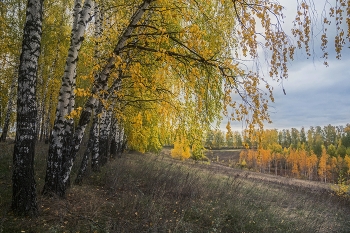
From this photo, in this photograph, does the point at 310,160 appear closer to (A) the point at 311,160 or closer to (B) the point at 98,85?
(A) the point at 311,160

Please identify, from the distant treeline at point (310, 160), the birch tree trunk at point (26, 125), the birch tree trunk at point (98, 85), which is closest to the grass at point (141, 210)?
the birch tree trunk at point (26, 125)

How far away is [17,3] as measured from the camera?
13859mm

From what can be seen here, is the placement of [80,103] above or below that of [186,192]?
above

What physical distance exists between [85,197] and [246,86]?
4875 mm

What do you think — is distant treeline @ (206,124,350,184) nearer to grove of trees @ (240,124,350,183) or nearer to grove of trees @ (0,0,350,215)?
grove of trees @ (240,124,350,183)

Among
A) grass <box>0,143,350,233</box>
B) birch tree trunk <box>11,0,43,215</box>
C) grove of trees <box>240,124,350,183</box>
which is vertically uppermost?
birch tree trunk <box>11,0,43,215</box>

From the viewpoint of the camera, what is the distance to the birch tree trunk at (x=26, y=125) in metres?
4.56

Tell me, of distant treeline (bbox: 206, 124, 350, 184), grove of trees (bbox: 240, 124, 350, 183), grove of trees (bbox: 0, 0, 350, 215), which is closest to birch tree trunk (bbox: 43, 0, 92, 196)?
grove of trees (bbox: 0, 0, 350, 215)

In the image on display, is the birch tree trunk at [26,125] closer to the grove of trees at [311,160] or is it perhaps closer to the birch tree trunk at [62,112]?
the birch tree trunk at [62,112]

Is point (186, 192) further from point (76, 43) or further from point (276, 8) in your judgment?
point (276, 8)

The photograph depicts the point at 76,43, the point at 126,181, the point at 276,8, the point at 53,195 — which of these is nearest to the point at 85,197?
the point at 53,195

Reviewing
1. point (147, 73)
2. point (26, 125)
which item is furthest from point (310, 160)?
point (26, 125)

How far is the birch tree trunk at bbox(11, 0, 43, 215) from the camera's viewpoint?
456 centimetres

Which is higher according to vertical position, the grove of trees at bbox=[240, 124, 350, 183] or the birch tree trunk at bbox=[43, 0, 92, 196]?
the birch tree trunk at bbox=[43, 0, 92, 196]
